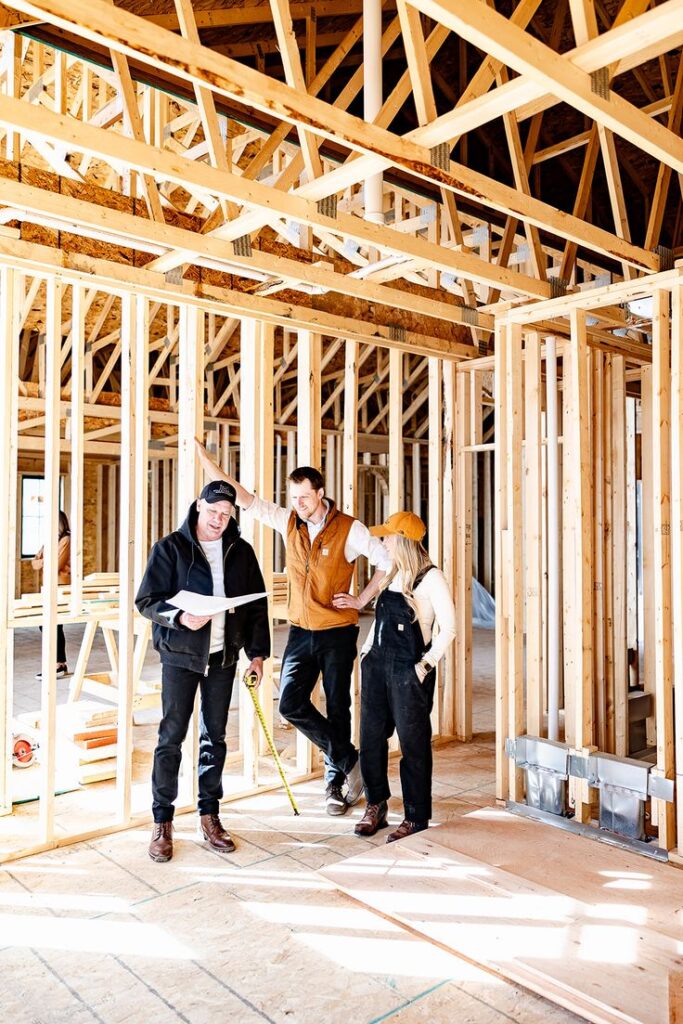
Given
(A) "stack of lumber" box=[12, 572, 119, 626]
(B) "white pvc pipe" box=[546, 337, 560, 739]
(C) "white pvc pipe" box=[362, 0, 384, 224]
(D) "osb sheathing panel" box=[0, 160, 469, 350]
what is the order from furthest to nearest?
(A) "stack of lumber" box=[12, 572, 119, 626]
(B) "white pvc pipe" box=[546, 337, 560, 739]
(C) "white pvc pipe" box=[362, 0, 384, 224]
(D) "osb sheathing panel" box=[0, 160, 469, 350]

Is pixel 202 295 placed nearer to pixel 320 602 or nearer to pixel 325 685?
pixel 320 602

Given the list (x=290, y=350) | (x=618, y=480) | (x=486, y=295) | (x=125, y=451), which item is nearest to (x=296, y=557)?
(x=125, y=451)

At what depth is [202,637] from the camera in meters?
3.76

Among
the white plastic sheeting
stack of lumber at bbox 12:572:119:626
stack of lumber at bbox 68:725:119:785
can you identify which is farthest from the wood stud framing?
the white plastic sheeting

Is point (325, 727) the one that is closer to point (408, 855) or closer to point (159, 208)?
point (408, 855)

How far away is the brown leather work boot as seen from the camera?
12.8ft

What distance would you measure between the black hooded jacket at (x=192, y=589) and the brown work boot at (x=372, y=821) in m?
0.99

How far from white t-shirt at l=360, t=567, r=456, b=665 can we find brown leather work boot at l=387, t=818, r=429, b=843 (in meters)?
0.84

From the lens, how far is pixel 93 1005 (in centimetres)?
264

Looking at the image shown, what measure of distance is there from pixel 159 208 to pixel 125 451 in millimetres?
1230

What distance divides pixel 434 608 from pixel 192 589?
3.75ft

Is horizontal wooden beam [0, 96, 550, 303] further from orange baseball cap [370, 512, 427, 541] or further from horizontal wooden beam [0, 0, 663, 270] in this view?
orange baseball cap [370, 512, 427, 541]

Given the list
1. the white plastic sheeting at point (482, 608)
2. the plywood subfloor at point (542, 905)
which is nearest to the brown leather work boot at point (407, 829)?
the plywood subfloor at point (542, 905)

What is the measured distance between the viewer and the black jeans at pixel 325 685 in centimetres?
436
